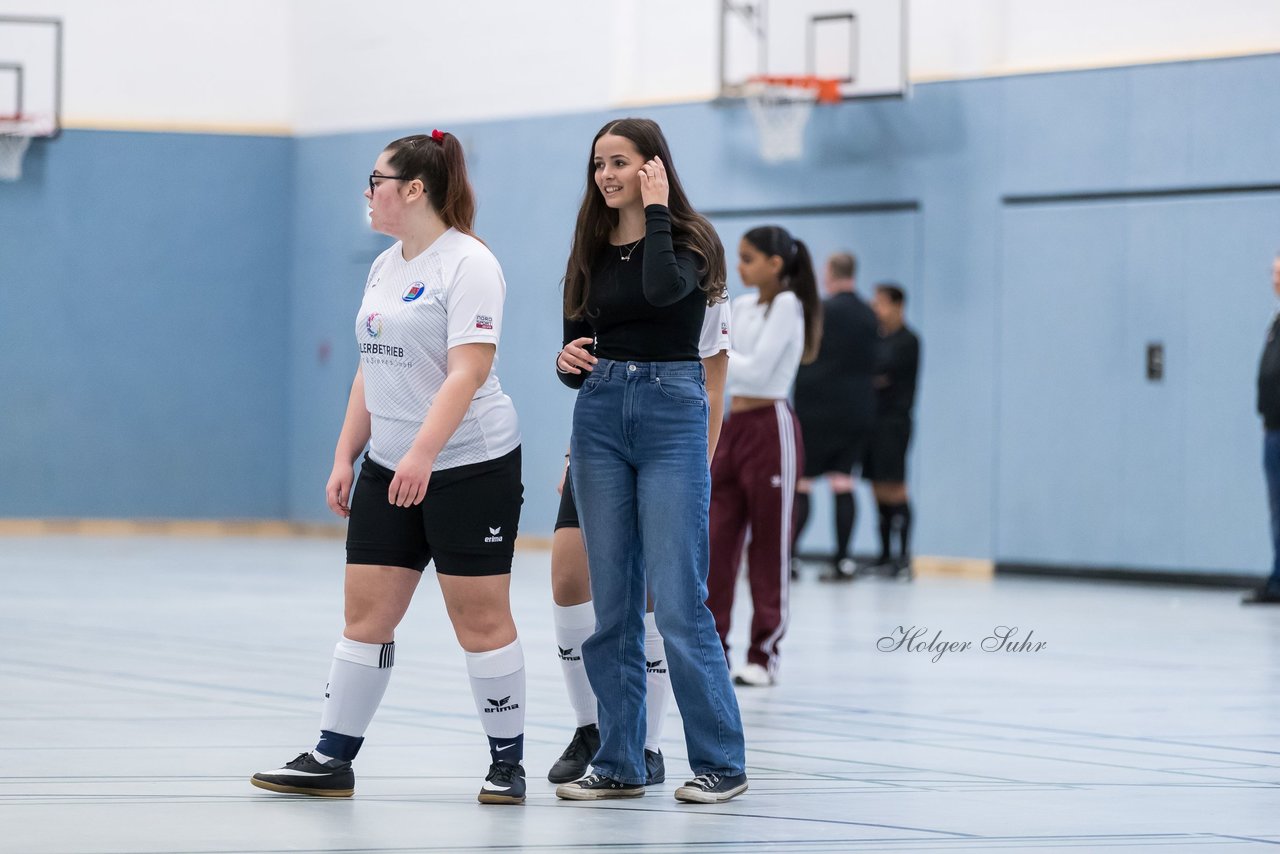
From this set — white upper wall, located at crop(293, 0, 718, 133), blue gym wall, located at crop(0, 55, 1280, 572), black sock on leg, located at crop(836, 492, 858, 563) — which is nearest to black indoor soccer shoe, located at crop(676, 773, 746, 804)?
black sock on leg, located at crop(836, 492, 858, 563)

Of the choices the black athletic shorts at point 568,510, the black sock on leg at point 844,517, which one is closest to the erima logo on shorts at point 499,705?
the black athletic shorts at point 568,510

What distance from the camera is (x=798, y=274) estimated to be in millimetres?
8102

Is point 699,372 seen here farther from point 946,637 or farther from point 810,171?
point 810,171

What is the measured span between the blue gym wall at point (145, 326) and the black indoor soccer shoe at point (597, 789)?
1406 cm

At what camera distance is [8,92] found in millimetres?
17734

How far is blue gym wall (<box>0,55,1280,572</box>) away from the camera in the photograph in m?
13.5

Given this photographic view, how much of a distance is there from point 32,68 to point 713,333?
1399 cm

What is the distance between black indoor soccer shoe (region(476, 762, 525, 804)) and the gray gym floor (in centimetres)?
4

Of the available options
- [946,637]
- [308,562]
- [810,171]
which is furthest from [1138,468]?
[308,562]

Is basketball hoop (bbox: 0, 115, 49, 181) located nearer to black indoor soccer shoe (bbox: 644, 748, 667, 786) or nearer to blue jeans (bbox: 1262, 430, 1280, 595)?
blue jeans (bbox: 1262, 430, 1280, 595)

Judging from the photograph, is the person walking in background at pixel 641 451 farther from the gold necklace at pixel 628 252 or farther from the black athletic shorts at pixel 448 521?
the black athletic shorts at pixel 448 521

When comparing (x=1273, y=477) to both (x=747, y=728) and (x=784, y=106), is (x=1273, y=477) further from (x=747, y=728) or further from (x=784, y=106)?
(x=747, y=728)

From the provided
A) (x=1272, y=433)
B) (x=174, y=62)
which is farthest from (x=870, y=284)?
(x=174, y=62)

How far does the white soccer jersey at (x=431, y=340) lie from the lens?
488 cm
